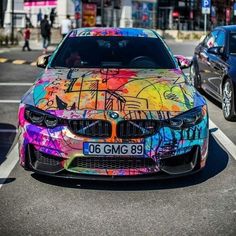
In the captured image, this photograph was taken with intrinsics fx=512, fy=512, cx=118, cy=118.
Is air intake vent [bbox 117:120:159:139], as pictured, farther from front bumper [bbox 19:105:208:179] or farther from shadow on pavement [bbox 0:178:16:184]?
shadow on pavement [bbox 0:178:16:184]

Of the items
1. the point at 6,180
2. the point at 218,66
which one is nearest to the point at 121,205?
the point at 6,180

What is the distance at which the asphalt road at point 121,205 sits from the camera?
3.96 meters

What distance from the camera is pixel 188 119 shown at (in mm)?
4723

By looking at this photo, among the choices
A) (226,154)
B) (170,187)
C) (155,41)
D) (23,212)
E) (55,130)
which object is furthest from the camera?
(155,41)

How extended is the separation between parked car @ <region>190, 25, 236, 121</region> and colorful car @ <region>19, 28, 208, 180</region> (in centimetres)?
276

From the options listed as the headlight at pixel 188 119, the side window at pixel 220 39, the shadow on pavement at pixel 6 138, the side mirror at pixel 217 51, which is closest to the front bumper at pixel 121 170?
the headlight at pixel 188 119

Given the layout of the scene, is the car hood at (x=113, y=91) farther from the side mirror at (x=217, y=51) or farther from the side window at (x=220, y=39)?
the side window at (x=220, y=39)

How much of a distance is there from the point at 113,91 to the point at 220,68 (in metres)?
3.91

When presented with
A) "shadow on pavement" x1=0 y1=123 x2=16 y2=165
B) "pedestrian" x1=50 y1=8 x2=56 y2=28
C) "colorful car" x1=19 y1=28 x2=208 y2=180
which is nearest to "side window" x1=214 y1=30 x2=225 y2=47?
"shadow on pavement" x1=0 y1=123 x2=16 y2=165

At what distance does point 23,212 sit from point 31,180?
2.76ft

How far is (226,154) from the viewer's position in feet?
20.1

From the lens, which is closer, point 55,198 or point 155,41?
point 55,198

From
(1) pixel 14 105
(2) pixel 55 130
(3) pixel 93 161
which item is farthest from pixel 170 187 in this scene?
(1) pixel 14 105

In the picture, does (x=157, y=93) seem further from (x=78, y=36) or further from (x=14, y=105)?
(x=14, y=105)
